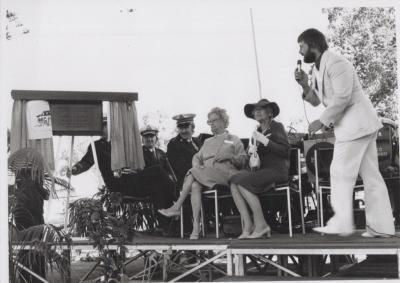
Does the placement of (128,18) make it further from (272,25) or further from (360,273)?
(360,273)

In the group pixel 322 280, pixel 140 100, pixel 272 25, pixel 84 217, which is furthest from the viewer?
pixel 140 100

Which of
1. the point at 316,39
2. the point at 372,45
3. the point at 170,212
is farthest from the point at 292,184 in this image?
the point at 372,45

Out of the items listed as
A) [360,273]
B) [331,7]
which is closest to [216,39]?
[331,7]

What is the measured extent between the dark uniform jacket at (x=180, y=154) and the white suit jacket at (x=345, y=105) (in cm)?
196

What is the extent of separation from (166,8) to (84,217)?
6.07ft

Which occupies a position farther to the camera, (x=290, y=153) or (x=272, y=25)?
(x=290, y=153)

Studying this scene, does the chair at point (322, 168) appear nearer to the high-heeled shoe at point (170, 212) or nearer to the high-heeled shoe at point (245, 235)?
the high-heeled shoe at point (245, 235)

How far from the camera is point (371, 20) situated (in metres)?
6.18

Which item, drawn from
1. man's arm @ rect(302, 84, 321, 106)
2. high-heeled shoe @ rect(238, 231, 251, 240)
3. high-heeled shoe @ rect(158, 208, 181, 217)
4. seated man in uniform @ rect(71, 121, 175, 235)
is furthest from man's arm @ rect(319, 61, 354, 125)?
seated man in uniform @ rect(71, 121, 175, 235)

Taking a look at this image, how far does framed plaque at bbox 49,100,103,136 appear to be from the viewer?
6.30 meters

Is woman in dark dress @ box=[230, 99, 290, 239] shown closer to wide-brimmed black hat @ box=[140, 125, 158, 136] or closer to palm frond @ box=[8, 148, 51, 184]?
palm frond @ box=[8, 148, 51, 184]

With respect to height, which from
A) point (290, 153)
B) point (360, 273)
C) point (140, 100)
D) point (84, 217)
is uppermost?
point (140, 100)

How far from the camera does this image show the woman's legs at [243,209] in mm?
5820

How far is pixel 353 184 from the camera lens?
5.15m
